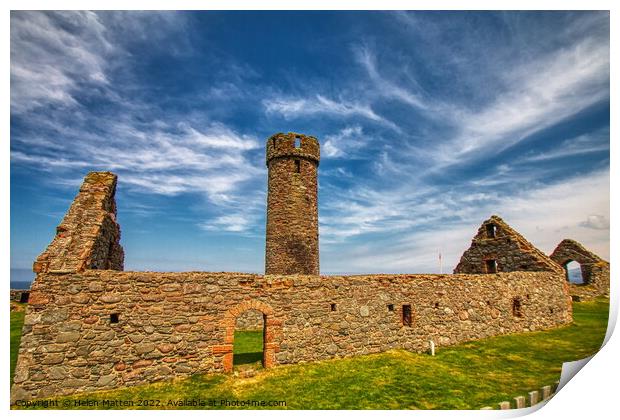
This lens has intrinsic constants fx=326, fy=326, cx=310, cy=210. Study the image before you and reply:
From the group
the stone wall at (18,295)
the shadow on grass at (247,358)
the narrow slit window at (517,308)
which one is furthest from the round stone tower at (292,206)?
the stone wall at (18,295)

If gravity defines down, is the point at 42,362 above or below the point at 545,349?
above

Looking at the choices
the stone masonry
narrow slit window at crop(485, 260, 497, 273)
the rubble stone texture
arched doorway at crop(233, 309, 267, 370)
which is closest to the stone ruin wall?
arched doorway at crop(233, 309, 267, 370)

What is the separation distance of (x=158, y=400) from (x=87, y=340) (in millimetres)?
2186

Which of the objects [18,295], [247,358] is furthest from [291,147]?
[18,295]

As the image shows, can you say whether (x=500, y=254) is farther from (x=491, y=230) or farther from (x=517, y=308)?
(x=517, y=308)

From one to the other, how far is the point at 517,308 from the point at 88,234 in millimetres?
17581

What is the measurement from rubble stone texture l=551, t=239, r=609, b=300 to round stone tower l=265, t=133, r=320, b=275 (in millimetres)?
20956

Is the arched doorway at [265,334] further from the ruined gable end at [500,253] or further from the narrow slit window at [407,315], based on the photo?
the ruined gable end at [500,253]

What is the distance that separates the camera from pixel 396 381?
345 inches

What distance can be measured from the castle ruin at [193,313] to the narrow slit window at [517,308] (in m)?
0.05

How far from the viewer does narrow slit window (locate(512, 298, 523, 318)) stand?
50.3 feet

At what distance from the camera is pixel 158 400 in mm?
7355
